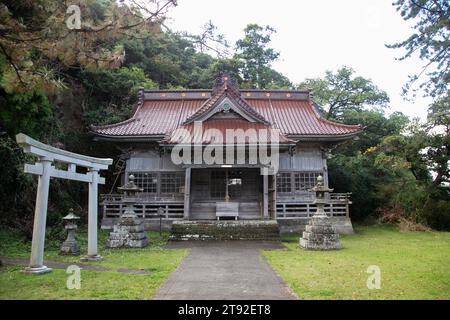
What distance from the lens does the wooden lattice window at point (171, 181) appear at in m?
19.5

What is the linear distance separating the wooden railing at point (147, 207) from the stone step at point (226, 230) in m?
2.61

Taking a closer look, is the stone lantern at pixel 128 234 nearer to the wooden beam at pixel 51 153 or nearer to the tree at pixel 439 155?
the wooden beam at pixel 51 153

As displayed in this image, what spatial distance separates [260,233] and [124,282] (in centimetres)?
868

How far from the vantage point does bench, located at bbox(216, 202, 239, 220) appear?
56.7 ft

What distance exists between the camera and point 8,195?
14641 millimetres

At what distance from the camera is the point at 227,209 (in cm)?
1744

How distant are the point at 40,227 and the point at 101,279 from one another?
1.97 metres

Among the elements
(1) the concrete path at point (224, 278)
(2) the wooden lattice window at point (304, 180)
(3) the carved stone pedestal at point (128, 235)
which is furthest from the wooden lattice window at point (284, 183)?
(3) the carved stone pedestal at point (128, 235)

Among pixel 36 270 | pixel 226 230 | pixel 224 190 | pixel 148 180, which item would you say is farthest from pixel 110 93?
pixel 36 270

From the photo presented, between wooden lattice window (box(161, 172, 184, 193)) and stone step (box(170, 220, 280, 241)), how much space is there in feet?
14.0

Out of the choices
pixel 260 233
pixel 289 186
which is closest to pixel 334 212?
pixel 289 186

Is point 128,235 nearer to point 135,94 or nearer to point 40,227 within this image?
point 40,227

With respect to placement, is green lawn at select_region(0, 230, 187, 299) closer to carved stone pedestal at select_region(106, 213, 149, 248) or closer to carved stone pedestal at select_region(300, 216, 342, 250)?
carved stone pedestal at select_region(106, 213, 149, 248)

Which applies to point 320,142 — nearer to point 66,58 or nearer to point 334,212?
point 334,212
